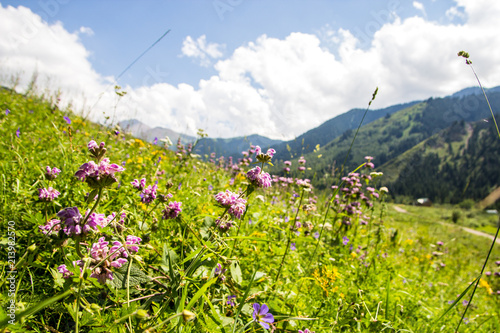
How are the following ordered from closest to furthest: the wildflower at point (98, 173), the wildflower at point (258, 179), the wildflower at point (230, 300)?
the wildflower at point (98, 173) → the wildflower at point (258, 179) → the wildflower at point (230, 300)

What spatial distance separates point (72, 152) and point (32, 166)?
456 mm

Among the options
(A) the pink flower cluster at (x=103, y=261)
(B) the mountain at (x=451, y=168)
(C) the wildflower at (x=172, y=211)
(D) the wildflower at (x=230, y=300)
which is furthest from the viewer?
(B) the mountain at (x=451, y=168)

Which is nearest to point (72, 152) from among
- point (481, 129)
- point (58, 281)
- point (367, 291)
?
point (58, 281)

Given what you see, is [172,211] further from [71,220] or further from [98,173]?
[98,173]

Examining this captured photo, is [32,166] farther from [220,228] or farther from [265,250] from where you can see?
[265,250]

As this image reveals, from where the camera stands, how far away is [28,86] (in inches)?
352

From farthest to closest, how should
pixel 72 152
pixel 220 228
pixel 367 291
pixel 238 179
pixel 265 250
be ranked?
pixel 238 179, pixel 72 152, pixel 265 250, pixel 367 291, pixel 220 228

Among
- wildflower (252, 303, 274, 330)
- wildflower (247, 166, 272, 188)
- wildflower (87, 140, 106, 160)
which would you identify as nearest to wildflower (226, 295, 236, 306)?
wildflower (252, 303, 274, 330)

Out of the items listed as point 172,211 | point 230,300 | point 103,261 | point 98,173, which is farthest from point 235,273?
point 98,173

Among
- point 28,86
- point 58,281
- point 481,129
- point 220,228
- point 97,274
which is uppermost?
point 481,129

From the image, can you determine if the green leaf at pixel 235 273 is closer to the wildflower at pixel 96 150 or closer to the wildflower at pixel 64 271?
the wildflower at pixel 64 271

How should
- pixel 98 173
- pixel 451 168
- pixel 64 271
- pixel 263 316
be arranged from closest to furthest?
pixel 98 173 → pixel 64 271 → pixel 263 316 → pixel 451 168

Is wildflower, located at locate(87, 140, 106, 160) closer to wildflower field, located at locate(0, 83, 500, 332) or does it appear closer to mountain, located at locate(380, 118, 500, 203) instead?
wildflower field, located at locate(0, 83, 500, 332)

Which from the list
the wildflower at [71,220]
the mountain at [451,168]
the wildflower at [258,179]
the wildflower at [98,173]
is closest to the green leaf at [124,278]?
the wildflower at [71,220]
